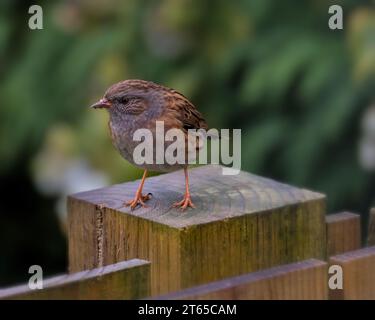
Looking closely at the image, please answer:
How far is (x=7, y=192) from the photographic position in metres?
6.21

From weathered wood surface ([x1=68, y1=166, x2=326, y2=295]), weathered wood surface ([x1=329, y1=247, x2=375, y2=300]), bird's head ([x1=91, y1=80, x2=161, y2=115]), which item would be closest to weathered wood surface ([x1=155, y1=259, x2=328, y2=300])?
weathered wood surface ([x1=329, y1=247, x2=375, y2=300])

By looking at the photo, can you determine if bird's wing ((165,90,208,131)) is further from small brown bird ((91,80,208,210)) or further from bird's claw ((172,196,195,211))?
bird's claw ((172,196,195,211))

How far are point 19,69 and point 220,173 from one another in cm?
310

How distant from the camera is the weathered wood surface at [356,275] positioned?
200cm

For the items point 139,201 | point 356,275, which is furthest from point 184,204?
point 356,275

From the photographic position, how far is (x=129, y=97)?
2.97 metres

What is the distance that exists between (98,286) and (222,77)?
3535 mm

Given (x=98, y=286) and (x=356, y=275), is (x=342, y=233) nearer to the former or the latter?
(x=356, y=275)

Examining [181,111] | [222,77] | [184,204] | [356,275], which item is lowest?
[356,275]

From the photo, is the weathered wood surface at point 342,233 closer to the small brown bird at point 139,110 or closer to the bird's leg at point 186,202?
the bird's leg at point 186,202

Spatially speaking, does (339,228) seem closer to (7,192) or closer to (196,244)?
(196,244)

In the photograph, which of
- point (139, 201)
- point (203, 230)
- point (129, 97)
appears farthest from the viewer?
point (129, 97)

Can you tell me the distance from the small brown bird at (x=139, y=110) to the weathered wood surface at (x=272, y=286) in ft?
3.10
